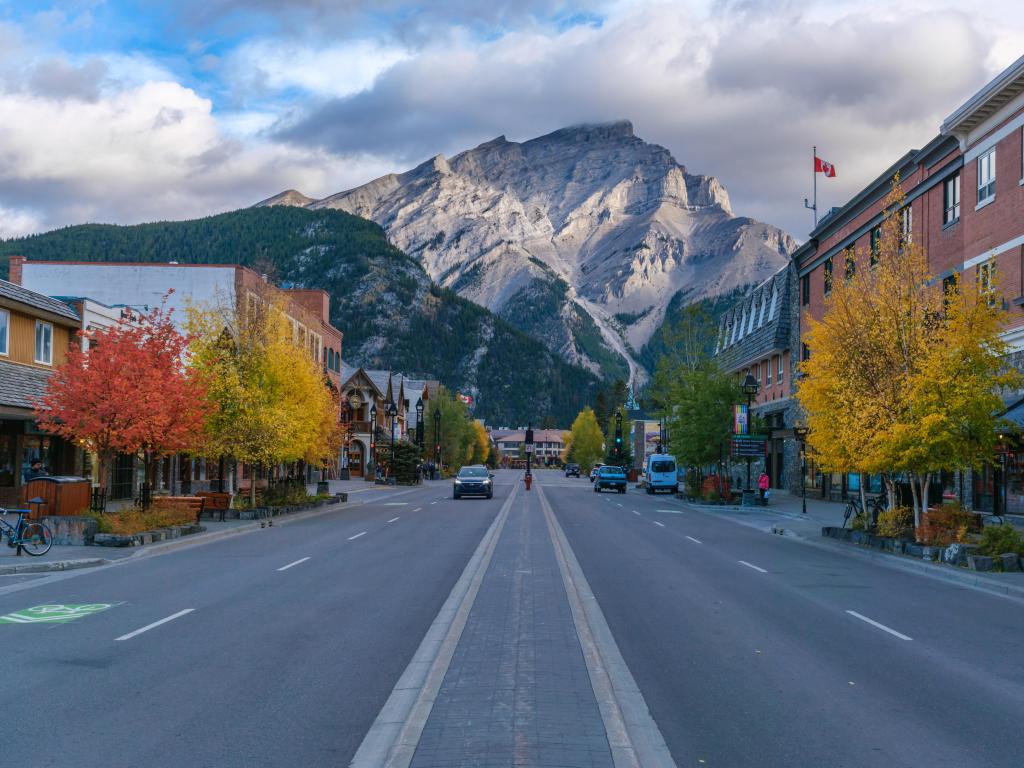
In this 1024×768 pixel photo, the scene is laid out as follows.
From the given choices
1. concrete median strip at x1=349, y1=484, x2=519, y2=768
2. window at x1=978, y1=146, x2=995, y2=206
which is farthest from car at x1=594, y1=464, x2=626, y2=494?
concrete median strip at x1=349, y1=484, x2=519, y2=768

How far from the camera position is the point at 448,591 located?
14242mm

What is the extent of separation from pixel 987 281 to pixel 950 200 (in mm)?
9306

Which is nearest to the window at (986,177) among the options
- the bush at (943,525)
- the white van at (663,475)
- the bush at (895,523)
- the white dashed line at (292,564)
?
the bush at (895,523)

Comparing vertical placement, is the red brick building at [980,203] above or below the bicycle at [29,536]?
above

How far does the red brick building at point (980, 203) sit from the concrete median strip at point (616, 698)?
16.2 metres

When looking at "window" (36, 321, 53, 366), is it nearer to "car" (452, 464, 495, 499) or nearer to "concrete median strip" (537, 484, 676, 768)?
"car" (452, 464, 495, 499)

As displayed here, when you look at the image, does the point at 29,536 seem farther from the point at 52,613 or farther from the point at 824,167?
the point at 824,167

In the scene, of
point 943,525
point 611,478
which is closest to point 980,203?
point 943,525

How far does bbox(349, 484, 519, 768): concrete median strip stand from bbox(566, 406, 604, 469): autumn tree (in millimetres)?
112269

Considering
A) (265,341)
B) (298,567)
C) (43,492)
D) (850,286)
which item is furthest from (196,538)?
(850,286)

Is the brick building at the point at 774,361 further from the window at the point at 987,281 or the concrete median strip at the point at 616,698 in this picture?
the concrete median strip at the point at 616,698

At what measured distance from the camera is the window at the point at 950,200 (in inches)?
1266

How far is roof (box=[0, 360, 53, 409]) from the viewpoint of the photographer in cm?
2720

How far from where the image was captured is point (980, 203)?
97.5 ft
